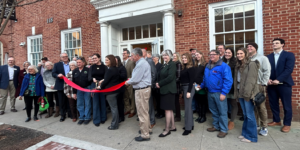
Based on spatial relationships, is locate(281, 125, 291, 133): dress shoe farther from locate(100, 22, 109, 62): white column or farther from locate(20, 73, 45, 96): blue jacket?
locate(20, 73, 45, 96): blue jacket

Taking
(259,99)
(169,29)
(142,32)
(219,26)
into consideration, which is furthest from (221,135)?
(142,32)

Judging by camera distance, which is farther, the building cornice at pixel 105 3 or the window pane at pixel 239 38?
the building cornice at pixel 105 3

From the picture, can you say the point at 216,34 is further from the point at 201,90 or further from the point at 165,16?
the point at 201,90

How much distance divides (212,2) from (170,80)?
3301 millimetres

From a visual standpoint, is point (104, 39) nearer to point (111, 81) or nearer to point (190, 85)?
point (111, 81)

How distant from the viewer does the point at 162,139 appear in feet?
11.4

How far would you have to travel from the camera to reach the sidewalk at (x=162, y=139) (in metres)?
3.13

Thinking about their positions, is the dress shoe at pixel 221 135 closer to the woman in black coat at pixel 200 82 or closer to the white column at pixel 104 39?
the woman in black coat at pixel 200 82

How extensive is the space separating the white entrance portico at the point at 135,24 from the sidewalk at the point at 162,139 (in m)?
2.89

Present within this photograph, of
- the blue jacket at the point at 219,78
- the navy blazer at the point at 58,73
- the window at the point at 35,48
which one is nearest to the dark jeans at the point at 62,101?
the navy blazer at the point at 58,73

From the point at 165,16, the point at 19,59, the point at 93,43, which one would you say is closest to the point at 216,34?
the point at 165,16

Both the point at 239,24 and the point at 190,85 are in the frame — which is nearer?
the point at 190,85

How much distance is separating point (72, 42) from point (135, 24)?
325 cm

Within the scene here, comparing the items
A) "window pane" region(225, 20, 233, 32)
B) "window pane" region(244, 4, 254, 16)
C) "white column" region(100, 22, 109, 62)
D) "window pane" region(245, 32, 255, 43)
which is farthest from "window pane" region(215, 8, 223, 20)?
"white column" region(100, 22, 109, 62)
